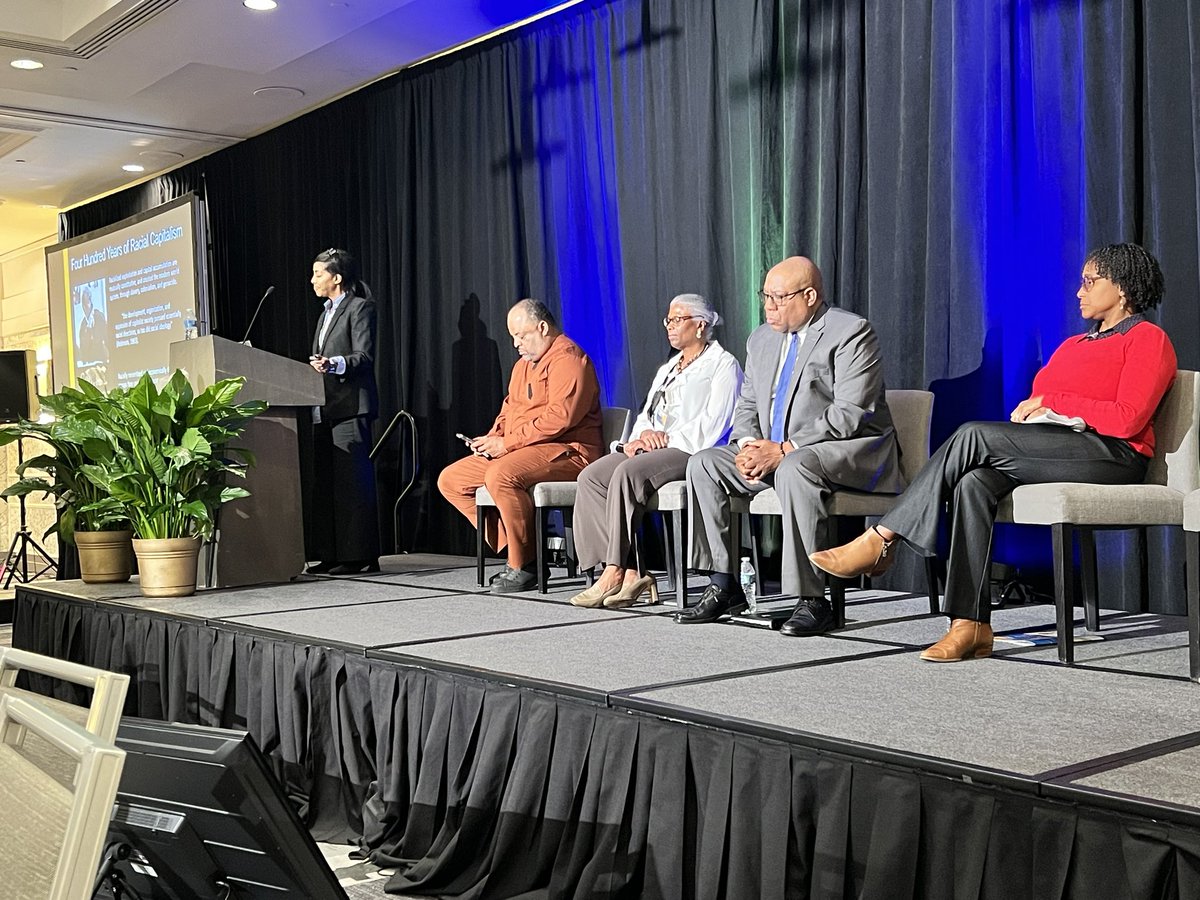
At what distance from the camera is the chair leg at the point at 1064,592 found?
8.74 feet

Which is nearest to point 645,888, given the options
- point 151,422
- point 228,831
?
point 228,831

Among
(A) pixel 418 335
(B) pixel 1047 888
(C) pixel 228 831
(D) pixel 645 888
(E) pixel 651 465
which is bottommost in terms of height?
(D) pixel 645 888

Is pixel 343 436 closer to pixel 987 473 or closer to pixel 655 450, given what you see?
pixel 655 450

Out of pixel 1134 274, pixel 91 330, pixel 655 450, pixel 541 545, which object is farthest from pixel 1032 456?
pixel 91 330

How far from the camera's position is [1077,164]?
3893 mm

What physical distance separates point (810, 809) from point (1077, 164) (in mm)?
2725

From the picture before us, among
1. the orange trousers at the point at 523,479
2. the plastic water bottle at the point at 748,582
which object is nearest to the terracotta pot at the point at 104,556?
the orange trousers at the point at 523,479

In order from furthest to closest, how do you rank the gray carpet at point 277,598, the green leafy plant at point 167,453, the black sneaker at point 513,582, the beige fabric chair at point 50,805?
the black sneaker at point 513,582
the green leafy plant at point 167,453
the gray carpet at point 277,598
the beige fabric chair at point 50,805

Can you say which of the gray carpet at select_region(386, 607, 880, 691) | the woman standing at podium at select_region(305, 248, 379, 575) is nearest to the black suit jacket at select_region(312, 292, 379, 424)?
the woman standing at podium at select_region(305, 248, 379, 575)

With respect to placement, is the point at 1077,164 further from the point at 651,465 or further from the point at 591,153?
the point at 591,153

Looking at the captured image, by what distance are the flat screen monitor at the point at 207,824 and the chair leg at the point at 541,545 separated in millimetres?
2757

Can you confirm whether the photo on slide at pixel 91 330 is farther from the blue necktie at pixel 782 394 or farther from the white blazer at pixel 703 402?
the blue necktie at pixel 782 394

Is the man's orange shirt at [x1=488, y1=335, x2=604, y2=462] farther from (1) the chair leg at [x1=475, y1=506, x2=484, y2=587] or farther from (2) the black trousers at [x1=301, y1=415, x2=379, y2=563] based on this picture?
(2) the black trousers at [x1=301, y1=415, x2=379, y2=563]

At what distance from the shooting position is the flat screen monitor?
1.29 metres
